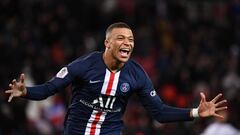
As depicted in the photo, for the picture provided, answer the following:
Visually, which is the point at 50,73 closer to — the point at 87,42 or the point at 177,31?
the point at 87,42

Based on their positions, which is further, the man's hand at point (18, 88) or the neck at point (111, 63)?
the neck at point (111, 63)

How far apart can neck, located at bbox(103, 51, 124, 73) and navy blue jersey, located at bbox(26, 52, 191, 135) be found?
1.6 inches

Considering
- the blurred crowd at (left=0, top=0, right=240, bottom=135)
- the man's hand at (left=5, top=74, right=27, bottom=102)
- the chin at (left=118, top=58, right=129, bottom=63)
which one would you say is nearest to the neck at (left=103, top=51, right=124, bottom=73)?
the chin at (left=118, top=58, right=129, bottom=63)

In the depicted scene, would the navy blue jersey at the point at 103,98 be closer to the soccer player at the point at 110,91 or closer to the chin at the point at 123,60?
the soccer player at the point at 110,91

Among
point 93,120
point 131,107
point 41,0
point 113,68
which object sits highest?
point 41,0

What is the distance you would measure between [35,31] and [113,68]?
7.55m

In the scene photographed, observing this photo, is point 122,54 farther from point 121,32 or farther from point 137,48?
point 137,48

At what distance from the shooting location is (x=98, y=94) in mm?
7871

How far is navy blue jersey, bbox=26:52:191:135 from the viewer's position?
25.8 ft

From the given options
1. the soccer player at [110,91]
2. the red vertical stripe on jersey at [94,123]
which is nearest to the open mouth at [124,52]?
the soccer player at [110,91]

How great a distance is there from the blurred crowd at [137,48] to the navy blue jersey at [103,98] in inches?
147

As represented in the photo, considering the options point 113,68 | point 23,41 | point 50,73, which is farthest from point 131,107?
point 113,68

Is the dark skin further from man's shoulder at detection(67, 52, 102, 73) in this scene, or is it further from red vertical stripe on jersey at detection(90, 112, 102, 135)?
red vertical stripe on jersey at detection(90, 112, 102, 135)

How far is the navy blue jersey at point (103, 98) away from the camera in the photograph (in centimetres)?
786
